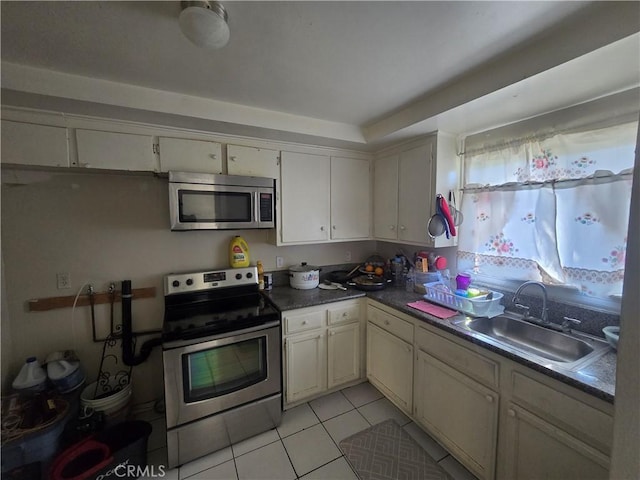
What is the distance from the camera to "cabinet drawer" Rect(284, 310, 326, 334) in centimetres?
199

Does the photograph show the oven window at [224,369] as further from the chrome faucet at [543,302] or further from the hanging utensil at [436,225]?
the chrome faucet at [543,302]

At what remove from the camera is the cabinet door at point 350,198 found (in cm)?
252

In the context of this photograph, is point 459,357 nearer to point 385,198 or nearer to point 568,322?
point 568,322

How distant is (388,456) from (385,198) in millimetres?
2047

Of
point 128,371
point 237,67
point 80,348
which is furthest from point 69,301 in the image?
point 237,67

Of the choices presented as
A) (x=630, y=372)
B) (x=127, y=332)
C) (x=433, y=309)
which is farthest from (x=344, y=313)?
(x=630, y=372)

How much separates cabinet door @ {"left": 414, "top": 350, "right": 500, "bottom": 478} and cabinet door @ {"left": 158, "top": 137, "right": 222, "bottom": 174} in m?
2.10

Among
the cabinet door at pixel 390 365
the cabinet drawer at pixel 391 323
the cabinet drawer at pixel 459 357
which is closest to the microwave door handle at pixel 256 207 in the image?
the cabinet drawer at pixel 391 323

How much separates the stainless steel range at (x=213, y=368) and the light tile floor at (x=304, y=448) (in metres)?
0.08

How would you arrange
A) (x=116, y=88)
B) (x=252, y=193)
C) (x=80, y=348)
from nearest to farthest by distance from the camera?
(x=116, y=88)
(x=80, y=348)
(x=252, y=193)

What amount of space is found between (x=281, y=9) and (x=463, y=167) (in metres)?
1.80

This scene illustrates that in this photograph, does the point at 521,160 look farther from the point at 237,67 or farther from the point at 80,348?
the point at 80,348

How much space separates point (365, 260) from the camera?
3045 mm

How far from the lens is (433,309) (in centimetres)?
183
